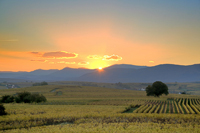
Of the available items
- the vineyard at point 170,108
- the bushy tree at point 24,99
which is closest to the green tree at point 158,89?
the vineyard at point 170,108

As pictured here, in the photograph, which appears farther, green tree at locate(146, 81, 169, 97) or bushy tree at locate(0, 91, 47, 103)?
green tree at locate(146, 81, 169, 97)

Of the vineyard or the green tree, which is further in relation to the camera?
the green tree

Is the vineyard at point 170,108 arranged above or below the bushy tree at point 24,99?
above

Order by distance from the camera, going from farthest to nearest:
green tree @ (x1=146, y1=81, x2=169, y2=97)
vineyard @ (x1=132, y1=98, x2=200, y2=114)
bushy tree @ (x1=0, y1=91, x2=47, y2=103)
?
green tree @ (x1=146, y1=81, x2=169, y2=97) → bushy tree @ (x1=0, y1=91, x2=47, y2=103) → vineyard @ (x1=132, y1=98, x2=200, y2=114)

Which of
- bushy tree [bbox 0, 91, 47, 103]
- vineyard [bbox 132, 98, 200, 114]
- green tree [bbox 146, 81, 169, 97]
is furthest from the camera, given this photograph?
green tree [bbox 146, 81, 169, 97]

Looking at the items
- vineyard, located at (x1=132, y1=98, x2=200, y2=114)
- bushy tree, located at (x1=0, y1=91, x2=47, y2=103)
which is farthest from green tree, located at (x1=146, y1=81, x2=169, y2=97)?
bushy tree, located at (x1=0, y1=91, x2=47, y2=103)

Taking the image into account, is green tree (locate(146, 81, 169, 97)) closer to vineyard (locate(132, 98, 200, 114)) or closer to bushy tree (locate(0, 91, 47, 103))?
vineyard (locate(132, 98, 200, 114))

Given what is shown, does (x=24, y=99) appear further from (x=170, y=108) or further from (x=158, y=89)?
(x=158, y=89)

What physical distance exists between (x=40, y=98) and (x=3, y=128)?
4383 cm

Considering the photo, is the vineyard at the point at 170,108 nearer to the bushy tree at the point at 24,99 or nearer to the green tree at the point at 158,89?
the green tree at the point at 158,89

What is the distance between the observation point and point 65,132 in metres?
20.8

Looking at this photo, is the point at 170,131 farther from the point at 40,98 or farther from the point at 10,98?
the point at 10,98

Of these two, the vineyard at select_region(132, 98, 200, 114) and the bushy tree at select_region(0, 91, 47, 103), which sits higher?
the vineyard at select_region(132, 98, 200, 114)

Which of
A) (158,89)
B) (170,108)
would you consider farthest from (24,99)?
(158,89)
